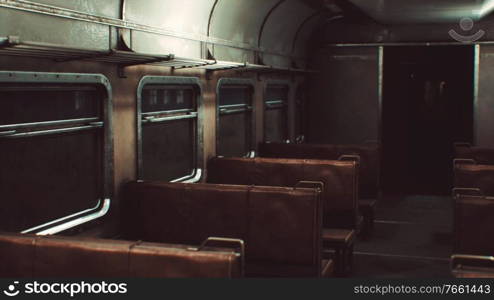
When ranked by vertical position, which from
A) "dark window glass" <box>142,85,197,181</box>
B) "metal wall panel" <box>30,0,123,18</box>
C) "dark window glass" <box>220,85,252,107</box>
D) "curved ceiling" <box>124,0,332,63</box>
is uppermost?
"curved ceiling" <box>124,0,332,63</box>

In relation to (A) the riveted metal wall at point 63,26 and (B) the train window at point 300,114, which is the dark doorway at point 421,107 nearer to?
(B) the train window at point 300,114

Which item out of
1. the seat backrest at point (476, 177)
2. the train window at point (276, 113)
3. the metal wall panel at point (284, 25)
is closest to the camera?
the seat backrest at point (476, 177)

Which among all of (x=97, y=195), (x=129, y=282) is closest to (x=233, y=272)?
(x=129, y=282)

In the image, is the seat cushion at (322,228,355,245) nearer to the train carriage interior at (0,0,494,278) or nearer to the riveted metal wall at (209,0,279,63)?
the train carriage interior at (0,0,494,278)

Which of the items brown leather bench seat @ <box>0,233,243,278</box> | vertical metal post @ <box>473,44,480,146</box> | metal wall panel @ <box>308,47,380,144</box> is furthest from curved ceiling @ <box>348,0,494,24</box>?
brown leather bench seat @ <box>0,233,243,278</box>

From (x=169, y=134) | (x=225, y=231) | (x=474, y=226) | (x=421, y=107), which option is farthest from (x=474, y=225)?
(x=421, y=107)

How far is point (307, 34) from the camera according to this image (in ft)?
35.8

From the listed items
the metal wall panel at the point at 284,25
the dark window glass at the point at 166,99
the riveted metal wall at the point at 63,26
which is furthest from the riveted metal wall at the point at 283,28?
the riveted metal wall at the point at 63,26

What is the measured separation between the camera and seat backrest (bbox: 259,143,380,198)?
7.87 metres

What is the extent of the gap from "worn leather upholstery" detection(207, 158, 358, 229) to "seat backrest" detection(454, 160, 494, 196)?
105cm

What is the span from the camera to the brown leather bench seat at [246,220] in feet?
14.6

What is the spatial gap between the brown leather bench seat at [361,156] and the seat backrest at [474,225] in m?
2.97

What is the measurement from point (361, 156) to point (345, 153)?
0.21 meters

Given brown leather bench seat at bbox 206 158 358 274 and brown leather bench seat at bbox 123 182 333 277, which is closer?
brown leather bench seat at bbox 123 182 333 277
